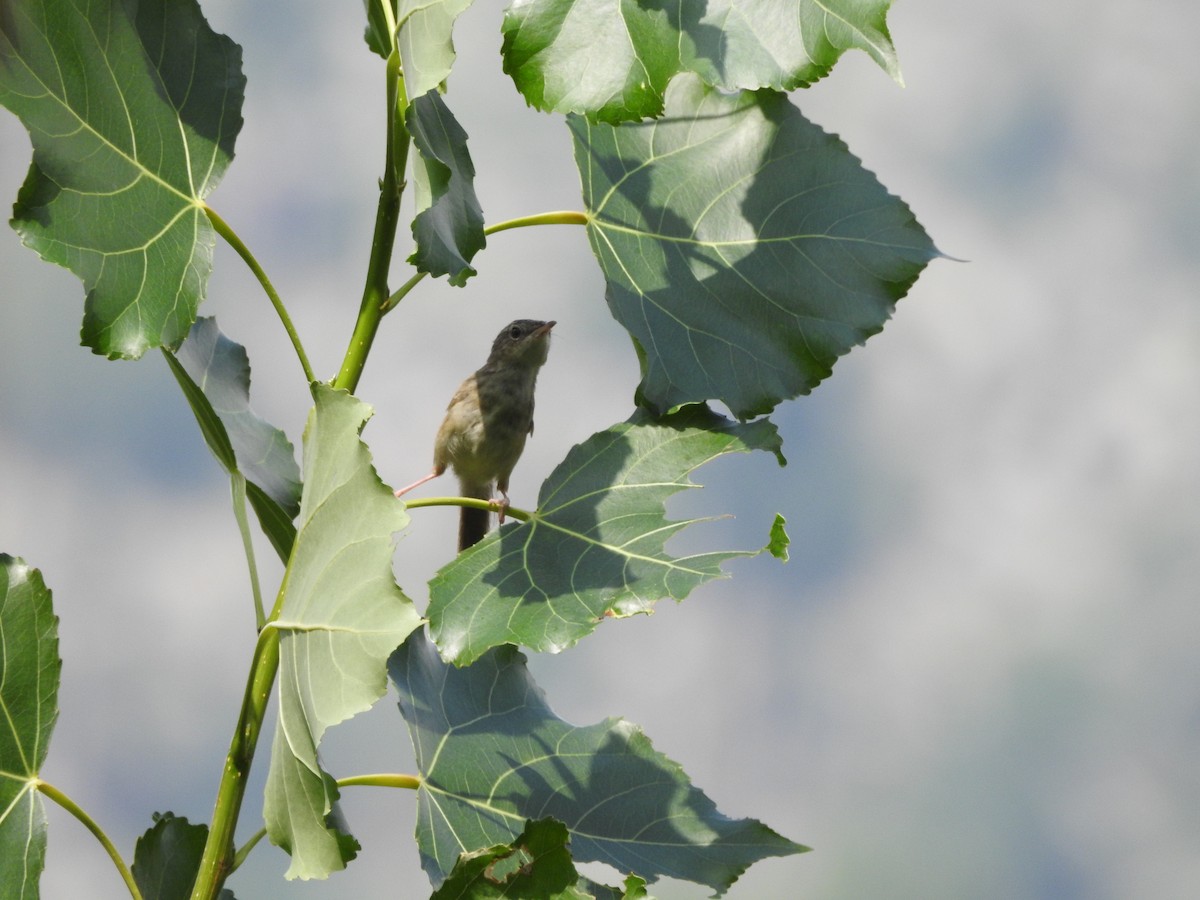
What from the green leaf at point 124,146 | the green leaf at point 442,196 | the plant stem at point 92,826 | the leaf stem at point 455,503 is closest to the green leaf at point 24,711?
the plant stem at point 92,826

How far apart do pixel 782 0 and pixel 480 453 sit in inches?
71.8

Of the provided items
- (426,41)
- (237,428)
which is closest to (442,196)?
(426,41)

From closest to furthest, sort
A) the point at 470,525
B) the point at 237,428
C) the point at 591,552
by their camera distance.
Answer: the point at 591,552 → the point at 237,428 → the point at 470,525

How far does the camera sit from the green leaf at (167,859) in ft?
7.74

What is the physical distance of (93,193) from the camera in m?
2.00

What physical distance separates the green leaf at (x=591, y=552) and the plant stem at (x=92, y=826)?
590mm

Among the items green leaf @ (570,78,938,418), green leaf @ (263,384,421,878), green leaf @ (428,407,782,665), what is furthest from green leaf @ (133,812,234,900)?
green leaf @ (570,78,938,418)

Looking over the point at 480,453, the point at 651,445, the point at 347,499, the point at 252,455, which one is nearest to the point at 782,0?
the point at 651,445

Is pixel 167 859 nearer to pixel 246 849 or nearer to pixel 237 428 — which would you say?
pixel 246 849

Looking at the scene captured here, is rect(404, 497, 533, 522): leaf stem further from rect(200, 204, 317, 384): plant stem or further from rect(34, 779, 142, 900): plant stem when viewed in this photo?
rect(34, 779, 142, 900): plant stem

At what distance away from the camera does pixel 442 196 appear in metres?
1.88

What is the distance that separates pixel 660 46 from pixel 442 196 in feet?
1.45

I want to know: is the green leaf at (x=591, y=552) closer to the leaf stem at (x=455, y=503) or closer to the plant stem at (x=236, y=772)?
the leaf stem at (x=455, y=503)

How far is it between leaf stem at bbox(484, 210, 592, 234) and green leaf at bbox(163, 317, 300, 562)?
566mm
